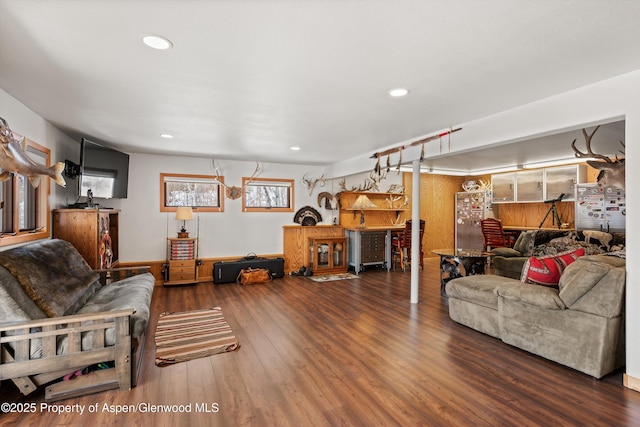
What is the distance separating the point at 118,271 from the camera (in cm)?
414

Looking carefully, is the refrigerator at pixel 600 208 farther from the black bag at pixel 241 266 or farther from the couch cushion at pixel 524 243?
the black bag at pixel 241 266

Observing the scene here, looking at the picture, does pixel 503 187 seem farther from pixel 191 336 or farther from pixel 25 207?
pixel 25 207

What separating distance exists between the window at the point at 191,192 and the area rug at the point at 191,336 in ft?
8.69

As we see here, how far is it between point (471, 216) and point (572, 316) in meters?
6.13

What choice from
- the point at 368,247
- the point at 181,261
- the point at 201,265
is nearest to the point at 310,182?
the point at 368,247

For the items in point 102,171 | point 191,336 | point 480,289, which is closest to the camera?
point 191,336

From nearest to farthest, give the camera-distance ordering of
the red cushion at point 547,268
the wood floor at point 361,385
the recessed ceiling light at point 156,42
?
1. the recessed ceiling light at point 156,42
2. the wood floor at point 361,385
3. the red cushion at point 547,268

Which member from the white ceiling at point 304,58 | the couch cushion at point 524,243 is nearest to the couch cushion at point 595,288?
the white ceiling at point 304,58

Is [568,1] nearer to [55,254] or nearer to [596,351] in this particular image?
[596,351]

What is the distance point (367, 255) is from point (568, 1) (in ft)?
19.3

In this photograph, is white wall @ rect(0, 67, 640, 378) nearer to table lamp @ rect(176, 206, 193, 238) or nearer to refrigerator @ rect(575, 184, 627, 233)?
table lamp @ rect(176, 206, 193, 238)

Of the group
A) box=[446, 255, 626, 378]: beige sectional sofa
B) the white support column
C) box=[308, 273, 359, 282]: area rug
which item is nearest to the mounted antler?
box=[308, 273, 359, 282]: area rug

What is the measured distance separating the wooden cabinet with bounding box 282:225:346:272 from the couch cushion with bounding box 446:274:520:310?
143 inches

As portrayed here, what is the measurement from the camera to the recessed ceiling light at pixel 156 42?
189 centimetres
